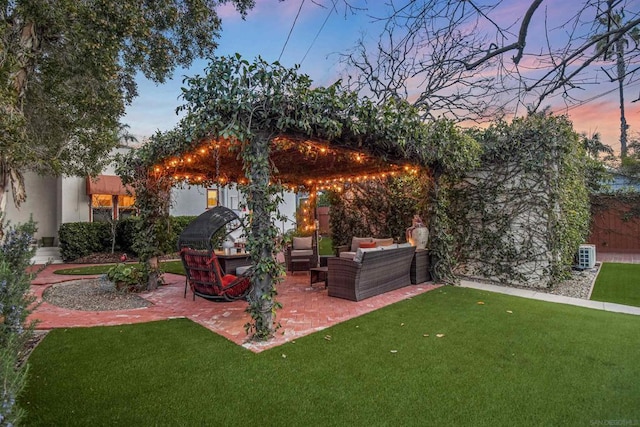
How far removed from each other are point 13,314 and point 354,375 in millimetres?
2899

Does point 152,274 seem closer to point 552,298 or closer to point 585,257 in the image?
point 552,298

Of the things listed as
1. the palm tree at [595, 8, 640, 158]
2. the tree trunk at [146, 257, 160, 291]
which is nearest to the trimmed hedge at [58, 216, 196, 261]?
the tree trunk at [146, 257, 160, 291]

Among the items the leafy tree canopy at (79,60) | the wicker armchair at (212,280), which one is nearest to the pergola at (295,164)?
the wicker armchair at (212,280)

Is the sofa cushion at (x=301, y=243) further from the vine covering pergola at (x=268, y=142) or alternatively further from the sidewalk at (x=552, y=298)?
the sidewalk at (x=552, y=298)

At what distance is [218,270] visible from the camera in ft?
18.5

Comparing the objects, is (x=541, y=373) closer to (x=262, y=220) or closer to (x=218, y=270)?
(x=262, y=220)

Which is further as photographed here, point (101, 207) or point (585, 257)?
point (101, 207)

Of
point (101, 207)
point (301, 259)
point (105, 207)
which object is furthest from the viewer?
point (105, 207)

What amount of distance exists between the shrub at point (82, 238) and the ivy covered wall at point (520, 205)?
44.1 ft

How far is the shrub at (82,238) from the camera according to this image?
12875mm

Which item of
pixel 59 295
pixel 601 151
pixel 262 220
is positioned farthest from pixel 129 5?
pixel 601 151

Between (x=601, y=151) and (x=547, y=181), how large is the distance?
12626mm

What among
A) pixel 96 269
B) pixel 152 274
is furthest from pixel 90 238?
pixel 152 274

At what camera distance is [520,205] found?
805 cm
